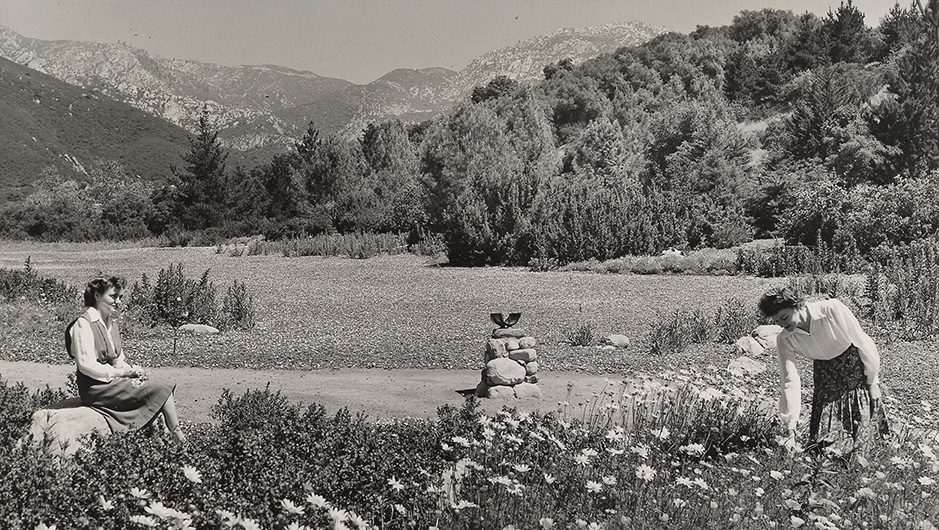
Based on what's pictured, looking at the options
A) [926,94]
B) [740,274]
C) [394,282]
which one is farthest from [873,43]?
[394,282]

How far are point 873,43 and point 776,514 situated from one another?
51.6m

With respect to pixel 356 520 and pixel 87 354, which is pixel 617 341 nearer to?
pixel 87 354

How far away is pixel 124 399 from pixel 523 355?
3.64 m

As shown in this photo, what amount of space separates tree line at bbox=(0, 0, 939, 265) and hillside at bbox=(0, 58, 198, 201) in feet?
13.6

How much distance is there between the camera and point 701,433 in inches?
196

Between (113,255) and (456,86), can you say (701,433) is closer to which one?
(113,255)

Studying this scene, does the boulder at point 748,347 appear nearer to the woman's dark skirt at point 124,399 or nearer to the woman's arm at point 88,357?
the woman's dark skirt at point 124,399

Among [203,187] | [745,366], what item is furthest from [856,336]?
[203,187]

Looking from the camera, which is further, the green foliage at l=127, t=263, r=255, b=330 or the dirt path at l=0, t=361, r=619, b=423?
the green foliage at l=127, t=263, r=255, b=330

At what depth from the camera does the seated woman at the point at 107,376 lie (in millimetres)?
4953

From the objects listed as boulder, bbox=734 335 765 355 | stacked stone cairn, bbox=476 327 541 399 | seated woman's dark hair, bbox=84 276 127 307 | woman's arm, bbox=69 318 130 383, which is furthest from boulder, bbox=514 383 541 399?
seated woman's dark hair, bbox=84 276 127 307

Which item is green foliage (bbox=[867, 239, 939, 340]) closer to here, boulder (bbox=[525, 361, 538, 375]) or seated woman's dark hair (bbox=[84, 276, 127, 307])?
boulder (bbox=[525, 361, 538, 375])

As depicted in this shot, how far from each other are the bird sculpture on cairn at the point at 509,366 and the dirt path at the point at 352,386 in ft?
0.41

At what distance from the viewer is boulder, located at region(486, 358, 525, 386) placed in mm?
7203
